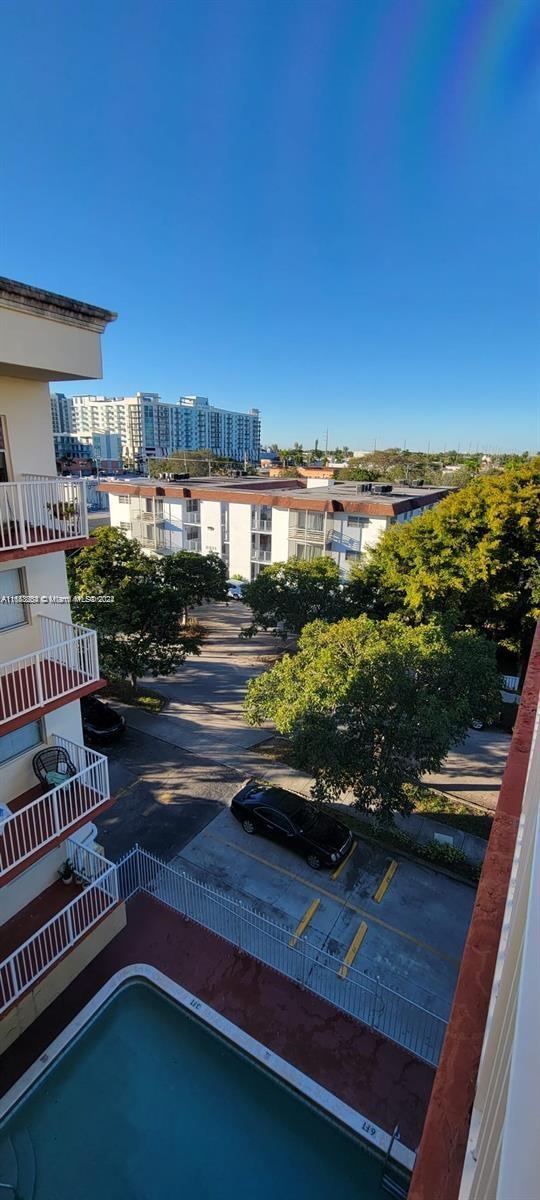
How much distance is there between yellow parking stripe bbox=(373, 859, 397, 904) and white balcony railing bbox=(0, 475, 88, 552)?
947 centimetres

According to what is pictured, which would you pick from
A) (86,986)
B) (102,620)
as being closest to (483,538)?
(102,620)

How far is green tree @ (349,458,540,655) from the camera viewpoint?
18702 millimetres

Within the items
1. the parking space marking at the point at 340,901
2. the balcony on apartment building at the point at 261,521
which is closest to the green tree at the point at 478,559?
the parking space marking at the point at 340,901

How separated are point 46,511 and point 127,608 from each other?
878 cm

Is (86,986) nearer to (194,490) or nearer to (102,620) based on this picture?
(102,620)

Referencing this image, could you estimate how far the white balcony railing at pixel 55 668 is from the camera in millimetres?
8266

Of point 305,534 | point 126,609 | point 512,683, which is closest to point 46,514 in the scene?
point 126,609

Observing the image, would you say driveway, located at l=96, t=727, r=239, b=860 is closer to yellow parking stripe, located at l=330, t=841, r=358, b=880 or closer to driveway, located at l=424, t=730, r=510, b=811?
yellow parking stripe, located at l=330, t=841, r=358, b=880

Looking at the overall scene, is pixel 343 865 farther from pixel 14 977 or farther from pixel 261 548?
pixel 261 548

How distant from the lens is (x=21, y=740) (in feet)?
29.9

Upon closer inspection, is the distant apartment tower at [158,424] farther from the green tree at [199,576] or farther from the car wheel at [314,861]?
the car wheel at [314,861]

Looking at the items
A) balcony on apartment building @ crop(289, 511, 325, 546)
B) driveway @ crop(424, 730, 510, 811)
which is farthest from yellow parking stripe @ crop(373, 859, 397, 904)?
balcony on apartment building @ crop(289, 511, 325, 546)

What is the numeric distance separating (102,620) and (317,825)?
894 centimetres

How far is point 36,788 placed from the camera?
934cm
